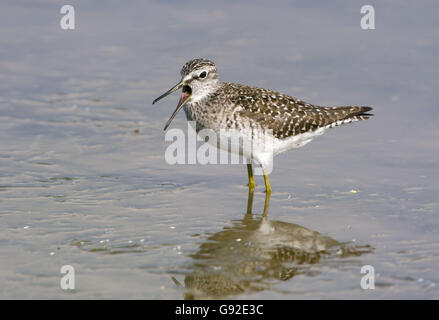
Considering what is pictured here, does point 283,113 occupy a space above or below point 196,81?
below

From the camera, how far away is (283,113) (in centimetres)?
1126

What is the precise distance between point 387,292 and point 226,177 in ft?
14.6

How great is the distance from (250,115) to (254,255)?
9.66 ft

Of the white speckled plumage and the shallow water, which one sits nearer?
the shallow water

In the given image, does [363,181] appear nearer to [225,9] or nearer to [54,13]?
[225,9]

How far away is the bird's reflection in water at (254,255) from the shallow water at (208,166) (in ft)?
0.09

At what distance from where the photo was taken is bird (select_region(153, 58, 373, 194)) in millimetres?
10828

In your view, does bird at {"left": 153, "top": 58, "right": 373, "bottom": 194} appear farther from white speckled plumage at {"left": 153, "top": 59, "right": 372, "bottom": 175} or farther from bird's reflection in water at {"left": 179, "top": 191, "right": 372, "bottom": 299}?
bird's reflection in water at {"left": 179, "top": 191, "right": 372, "bottom": 299}

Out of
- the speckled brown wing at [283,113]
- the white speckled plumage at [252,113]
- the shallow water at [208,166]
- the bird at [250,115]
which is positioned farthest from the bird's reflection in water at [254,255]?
the speckled brown wing at [283,113]

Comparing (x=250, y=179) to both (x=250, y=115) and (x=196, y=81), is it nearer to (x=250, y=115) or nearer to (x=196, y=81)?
(x=250, y=115)

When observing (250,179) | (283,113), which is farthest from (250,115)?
(250,179)

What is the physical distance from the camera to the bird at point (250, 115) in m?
10.8

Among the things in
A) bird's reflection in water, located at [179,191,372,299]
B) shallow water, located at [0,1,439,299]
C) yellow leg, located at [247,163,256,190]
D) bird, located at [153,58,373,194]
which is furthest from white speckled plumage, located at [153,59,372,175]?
bird's reflection in water, located at [179,191,372,299]

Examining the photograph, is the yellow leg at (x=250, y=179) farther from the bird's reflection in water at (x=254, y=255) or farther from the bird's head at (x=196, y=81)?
the bird's head at (x=196, y=81)
